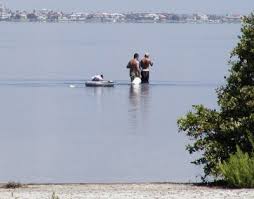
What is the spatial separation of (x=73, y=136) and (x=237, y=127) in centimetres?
1196

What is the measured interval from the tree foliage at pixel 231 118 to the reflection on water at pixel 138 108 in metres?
12.2

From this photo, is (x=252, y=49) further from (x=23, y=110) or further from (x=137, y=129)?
(x=23, y=110)

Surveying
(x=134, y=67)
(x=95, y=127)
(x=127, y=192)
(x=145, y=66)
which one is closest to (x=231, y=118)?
(x=127, y=192)

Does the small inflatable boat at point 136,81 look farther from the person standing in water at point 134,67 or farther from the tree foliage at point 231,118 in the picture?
the tree foliage at point 231,118

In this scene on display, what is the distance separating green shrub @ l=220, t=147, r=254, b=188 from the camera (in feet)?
46.8

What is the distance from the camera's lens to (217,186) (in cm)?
1473

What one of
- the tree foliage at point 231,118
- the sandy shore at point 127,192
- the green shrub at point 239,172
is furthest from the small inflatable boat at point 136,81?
the green shrub at point 239,172

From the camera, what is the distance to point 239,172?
1430cm

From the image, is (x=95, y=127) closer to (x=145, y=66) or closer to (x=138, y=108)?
(x=138, y=108)

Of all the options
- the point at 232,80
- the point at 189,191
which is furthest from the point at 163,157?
the point at 189,191

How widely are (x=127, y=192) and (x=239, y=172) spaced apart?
1.41 meters

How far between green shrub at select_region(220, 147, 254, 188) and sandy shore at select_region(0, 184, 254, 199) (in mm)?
261

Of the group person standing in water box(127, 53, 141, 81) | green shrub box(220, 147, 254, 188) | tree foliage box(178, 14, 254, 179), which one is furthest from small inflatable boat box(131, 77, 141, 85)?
green shrub box(220, 147, 254, 188)

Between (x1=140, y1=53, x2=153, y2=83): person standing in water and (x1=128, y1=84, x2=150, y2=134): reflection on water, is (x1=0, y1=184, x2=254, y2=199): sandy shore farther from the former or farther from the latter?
(x1=140, y1=53, x2=153, y2=83): person standing in water
